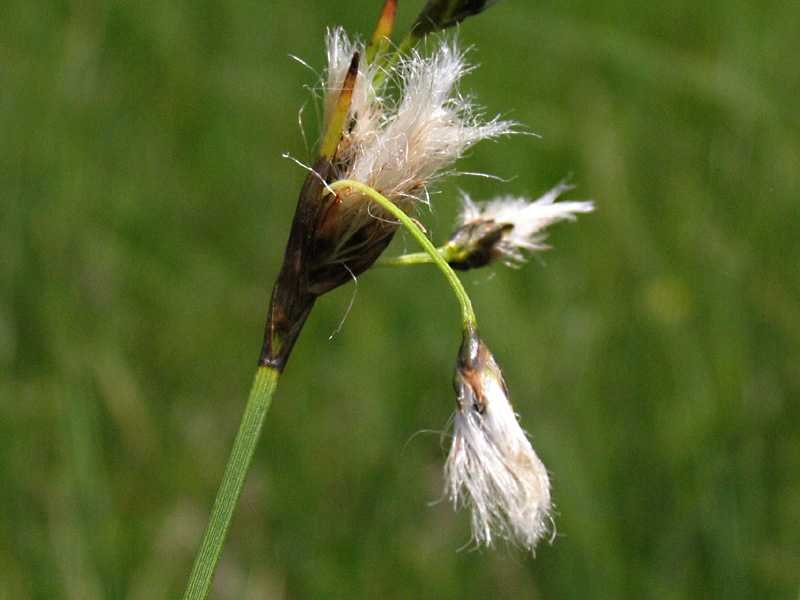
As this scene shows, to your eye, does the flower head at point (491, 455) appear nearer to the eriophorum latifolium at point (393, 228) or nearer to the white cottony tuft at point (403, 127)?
the eriophorum latifolium at point (393, 228)

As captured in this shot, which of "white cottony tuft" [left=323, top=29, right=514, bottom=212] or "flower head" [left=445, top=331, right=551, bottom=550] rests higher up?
"white cottony tuft" [left=323, top=29, right=514, bottom=212]

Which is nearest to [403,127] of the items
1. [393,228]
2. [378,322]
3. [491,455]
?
[393,228]

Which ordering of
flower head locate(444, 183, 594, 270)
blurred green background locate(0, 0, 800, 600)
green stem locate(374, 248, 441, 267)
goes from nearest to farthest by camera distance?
1. green stem locate(374, 248, 441, 267)
2. flower head locate(444, 183, 594, 270)
3. blurred green background locate(0, 0, 800, 600)

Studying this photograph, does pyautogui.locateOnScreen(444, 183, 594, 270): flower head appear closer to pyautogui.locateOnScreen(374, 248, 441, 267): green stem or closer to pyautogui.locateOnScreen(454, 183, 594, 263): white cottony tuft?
pyautogui.locateOnScreen(454, 183, 594, 263): white cottony tuft

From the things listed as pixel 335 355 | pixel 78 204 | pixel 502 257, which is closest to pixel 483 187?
pixel 335 355

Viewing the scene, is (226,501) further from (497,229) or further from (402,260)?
(497,229)

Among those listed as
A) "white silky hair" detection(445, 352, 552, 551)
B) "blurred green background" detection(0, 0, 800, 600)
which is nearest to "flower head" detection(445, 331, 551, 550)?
"white silky hair" detection(445, 352, 552, 551)

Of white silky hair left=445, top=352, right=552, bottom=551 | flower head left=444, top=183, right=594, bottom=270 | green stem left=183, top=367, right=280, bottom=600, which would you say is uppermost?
flower head left=444, top=183, right=594, bottom=270

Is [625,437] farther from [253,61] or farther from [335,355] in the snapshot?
[253,61]
